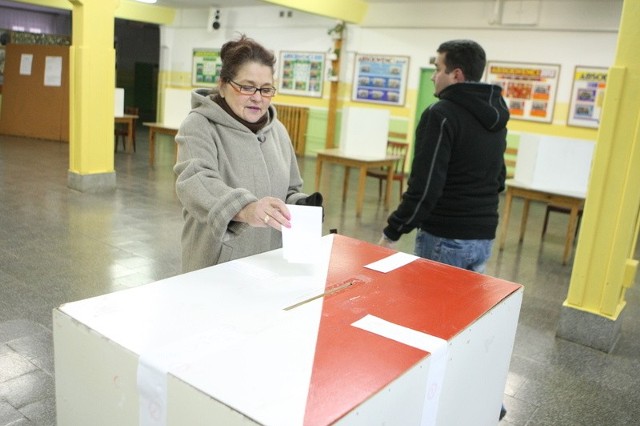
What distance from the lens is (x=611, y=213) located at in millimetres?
3203

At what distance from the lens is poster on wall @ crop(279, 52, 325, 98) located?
11.6m

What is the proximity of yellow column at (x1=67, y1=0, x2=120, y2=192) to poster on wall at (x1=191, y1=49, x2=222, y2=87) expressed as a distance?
6.53 metres

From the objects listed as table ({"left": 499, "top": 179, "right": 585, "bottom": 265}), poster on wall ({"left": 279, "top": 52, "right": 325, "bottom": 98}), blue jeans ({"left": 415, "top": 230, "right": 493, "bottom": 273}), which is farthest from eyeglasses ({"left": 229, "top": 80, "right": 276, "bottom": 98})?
poster on wall ({"left": 279, "top": 52, "right": 325, "bottom": 98})

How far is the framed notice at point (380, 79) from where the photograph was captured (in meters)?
10.4

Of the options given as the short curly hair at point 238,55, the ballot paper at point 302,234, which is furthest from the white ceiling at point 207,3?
the ballot paper at point 302,234

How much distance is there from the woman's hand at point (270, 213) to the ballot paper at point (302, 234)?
0.08ft

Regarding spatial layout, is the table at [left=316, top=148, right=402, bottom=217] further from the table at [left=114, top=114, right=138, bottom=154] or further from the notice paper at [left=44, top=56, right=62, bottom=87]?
the notice paper at [left=44, top=56, right=62, bottom=87]

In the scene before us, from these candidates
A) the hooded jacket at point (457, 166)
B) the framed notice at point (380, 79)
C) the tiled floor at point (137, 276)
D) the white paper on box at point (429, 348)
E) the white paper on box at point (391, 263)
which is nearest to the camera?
the white paper on box at point (429, 348)

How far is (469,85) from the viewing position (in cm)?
216

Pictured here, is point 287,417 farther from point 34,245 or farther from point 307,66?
point 307,66

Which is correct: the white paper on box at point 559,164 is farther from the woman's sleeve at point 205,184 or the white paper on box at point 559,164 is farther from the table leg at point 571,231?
the woman's sleeve at point 205,184

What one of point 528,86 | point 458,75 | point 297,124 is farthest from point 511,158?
point 458,75

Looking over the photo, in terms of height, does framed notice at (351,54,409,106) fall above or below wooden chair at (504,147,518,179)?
above

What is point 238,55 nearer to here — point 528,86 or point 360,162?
point 360,162
